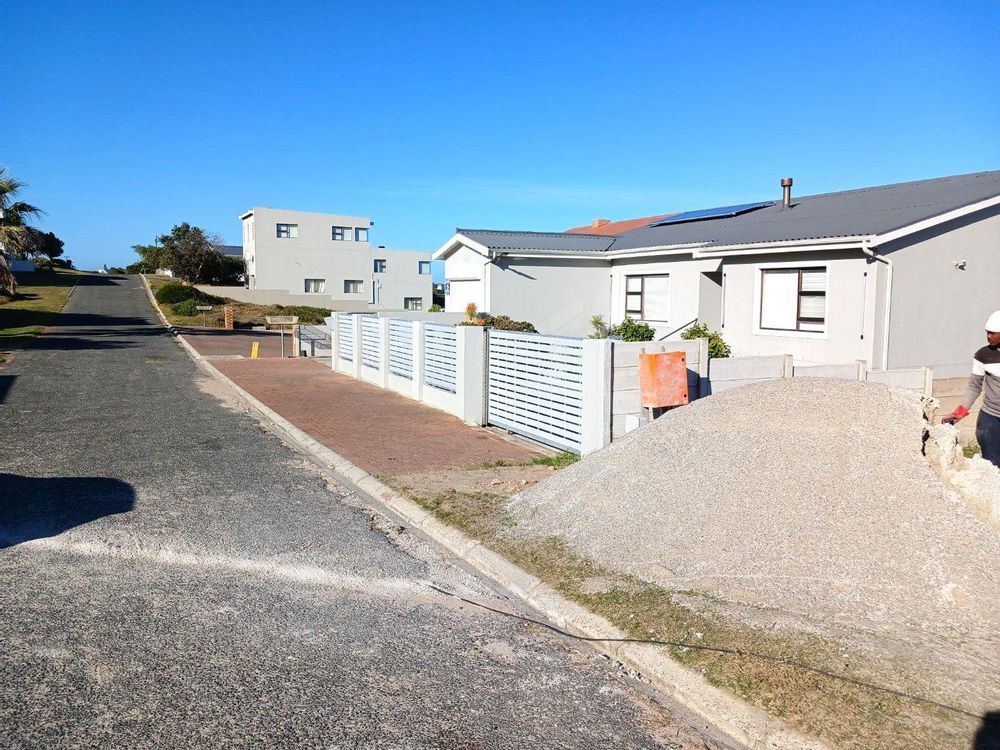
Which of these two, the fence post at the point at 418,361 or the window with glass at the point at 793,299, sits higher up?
the window with glass at the point at 793,299

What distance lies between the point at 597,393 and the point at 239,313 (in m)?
49.3

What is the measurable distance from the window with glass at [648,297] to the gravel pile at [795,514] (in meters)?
14.7

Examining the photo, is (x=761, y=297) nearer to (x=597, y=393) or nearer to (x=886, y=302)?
(x=886, y=302)

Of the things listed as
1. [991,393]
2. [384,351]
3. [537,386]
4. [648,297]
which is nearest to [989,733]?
[991,393]

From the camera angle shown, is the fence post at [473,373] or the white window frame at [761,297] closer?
the fence post at [473,373]

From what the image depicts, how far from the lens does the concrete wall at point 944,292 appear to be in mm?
16594

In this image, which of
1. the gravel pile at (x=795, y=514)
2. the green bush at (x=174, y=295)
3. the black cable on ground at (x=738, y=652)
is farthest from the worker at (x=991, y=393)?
the green bush at (x=174, y=295)

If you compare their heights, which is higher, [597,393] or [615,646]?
[597,393]

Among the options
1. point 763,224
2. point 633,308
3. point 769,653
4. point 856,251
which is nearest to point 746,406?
point 769,653

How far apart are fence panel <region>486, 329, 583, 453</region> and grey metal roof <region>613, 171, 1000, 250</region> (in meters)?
7.91

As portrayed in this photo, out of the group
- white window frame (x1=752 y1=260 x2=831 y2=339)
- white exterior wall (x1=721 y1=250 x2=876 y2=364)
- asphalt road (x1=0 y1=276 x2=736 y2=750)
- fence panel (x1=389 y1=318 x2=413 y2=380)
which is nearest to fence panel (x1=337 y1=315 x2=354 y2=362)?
fence panel (x1=389 y1=318 x2=413 y2=380)

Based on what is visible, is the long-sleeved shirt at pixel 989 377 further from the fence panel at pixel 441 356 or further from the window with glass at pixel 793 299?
the window with glass at pixel 793 299

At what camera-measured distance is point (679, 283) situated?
21.3m

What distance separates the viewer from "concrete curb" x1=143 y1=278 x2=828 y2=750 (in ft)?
12.8
